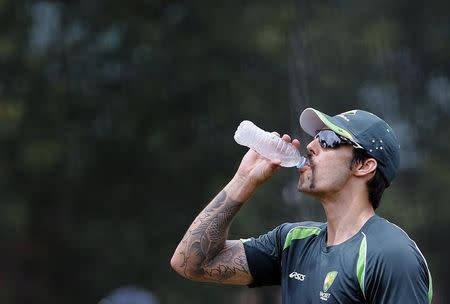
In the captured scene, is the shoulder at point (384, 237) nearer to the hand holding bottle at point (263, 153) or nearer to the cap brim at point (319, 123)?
the cap brim at point (319, 123)

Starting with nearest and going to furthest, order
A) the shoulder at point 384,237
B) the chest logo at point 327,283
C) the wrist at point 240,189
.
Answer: the shoulder at point 384,237 < the chest logo at point 327,283 < the wrist at point 240,189

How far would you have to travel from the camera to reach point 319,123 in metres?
4.11

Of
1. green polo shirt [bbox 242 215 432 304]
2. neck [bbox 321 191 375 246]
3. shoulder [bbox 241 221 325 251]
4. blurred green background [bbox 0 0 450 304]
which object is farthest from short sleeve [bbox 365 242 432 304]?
blurred green background [bbox 0 0 450 304]

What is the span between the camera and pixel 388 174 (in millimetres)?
3967

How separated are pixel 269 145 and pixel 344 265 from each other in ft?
2.20

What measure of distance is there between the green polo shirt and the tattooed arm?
0.27ft

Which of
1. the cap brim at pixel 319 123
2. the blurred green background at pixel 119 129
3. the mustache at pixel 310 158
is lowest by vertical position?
the blurred green background at pixel 119 129

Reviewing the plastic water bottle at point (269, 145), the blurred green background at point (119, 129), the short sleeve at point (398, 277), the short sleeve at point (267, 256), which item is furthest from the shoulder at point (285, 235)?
the blurred green background at point (119, 129)

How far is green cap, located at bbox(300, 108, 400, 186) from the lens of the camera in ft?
12.9

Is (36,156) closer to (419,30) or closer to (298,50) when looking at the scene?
(298,50)

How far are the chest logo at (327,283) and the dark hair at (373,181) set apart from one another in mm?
364

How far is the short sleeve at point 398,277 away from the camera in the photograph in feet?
11.5

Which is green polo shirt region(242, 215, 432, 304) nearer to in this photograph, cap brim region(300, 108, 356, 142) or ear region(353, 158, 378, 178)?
ear region(353, 158, 378, 178)

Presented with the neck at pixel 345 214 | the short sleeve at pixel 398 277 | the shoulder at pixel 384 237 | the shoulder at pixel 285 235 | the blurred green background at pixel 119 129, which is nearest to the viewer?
the short sleeve at pixel 398 277
